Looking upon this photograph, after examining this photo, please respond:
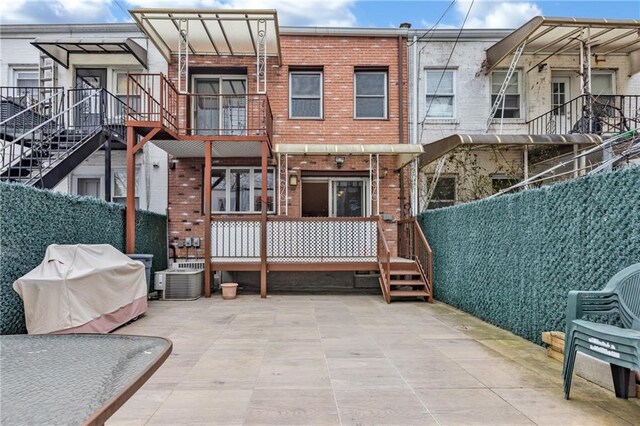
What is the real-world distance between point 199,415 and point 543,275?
397 cm

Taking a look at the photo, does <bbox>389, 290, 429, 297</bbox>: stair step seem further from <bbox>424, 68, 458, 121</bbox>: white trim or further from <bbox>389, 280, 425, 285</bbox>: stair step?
<bbox>424, 68, 458, 121</bbox>: white trim

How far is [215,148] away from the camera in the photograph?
383 inches

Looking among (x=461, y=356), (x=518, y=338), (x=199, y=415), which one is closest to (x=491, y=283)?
(x=518, y=338)

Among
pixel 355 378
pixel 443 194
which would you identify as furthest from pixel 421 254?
pixel 355 378

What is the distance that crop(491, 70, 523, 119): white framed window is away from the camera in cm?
1084

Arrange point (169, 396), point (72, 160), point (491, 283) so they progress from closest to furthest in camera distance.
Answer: point (169, 396), point (491, 283), point (72, 160)

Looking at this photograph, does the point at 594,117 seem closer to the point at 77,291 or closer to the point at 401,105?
the point at 401,105

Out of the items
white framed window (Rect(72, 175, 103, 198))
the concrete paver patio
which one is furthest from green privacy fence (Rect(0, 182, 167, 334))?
white framed window (Rect(72, 175, 103, 198))

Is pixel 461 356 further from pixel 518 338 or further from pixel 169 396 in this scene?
pixel 169 396

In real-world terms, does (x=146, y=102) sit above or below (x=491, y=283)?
above

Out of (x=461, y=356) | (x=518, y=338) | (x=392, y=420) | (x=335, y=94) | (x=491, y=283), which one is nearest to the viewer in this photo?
(x=392, y=420)

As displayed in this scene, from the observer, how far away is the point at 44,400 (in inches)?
47.1

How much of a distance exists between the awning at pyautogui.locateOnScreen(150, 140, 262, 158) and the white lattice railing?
1.82m

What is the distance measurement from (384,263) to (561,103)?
7.04 meters
